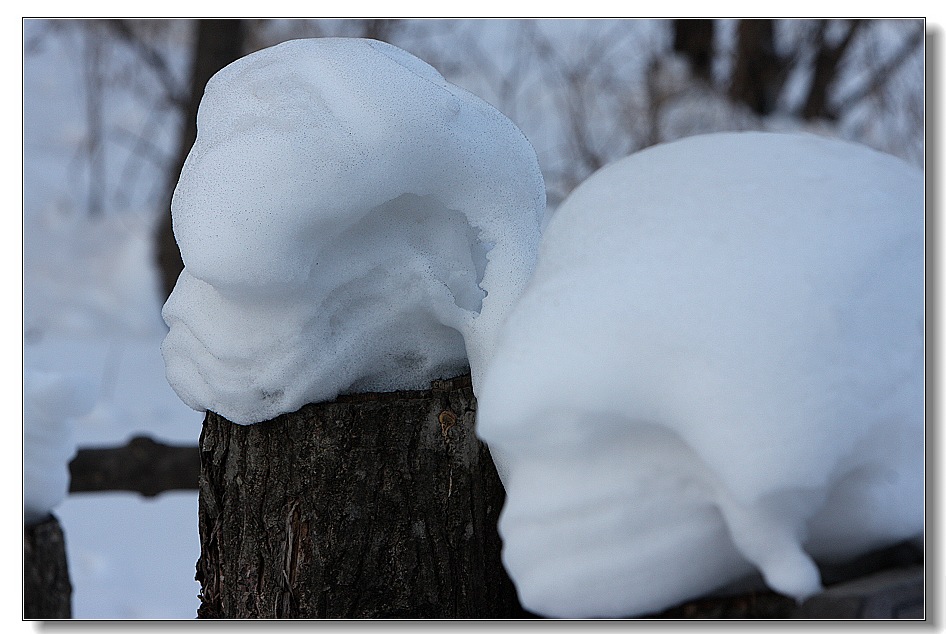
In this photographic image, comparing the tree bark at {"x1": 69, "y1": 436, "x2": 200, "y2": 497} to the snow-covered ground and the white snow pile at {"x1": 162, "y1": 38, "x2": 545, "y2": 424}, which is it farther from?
the white snow pile at {"x1": 162, "y1": 38, "x2": 545, "y2": 424}

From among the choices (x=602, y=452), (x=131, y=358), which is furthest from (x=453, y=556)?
(x=131, y=358)

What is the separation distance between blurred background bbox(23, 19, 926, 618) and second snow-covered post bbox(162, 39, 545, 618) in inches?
85.8

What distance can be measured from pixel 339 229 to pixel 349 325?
13 centimetres

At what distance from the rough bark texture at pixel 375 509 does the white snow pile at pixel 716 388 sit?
0.35 m

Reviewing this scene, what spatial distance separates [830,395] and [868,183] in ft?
0.70

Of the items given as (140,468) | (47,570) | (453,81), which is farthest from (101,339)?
(47,570)

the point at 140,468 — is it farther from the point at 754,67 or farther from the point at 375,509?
the point at 754,67

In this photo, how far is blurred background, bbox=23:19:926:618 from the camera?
12.1 ft

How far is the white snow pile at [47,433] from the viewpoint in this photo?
1.60 meters

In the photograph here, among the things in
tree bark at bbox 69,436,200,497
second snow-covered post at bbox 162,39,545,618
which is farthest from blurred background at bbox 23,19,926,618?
second snow-covered post at bbox 162,39,545,618

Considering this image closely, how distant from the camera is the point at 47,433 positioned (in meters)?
1.64

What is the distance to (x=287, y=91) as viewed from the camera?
3.68 ft

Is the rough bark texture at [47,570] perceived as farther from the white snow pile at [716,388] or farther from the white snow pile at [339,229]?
the white snow pile at [716,388]

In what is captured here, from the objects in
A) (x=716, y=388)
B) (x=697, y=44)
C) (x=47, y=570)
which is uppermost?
(x=697, y=44)
